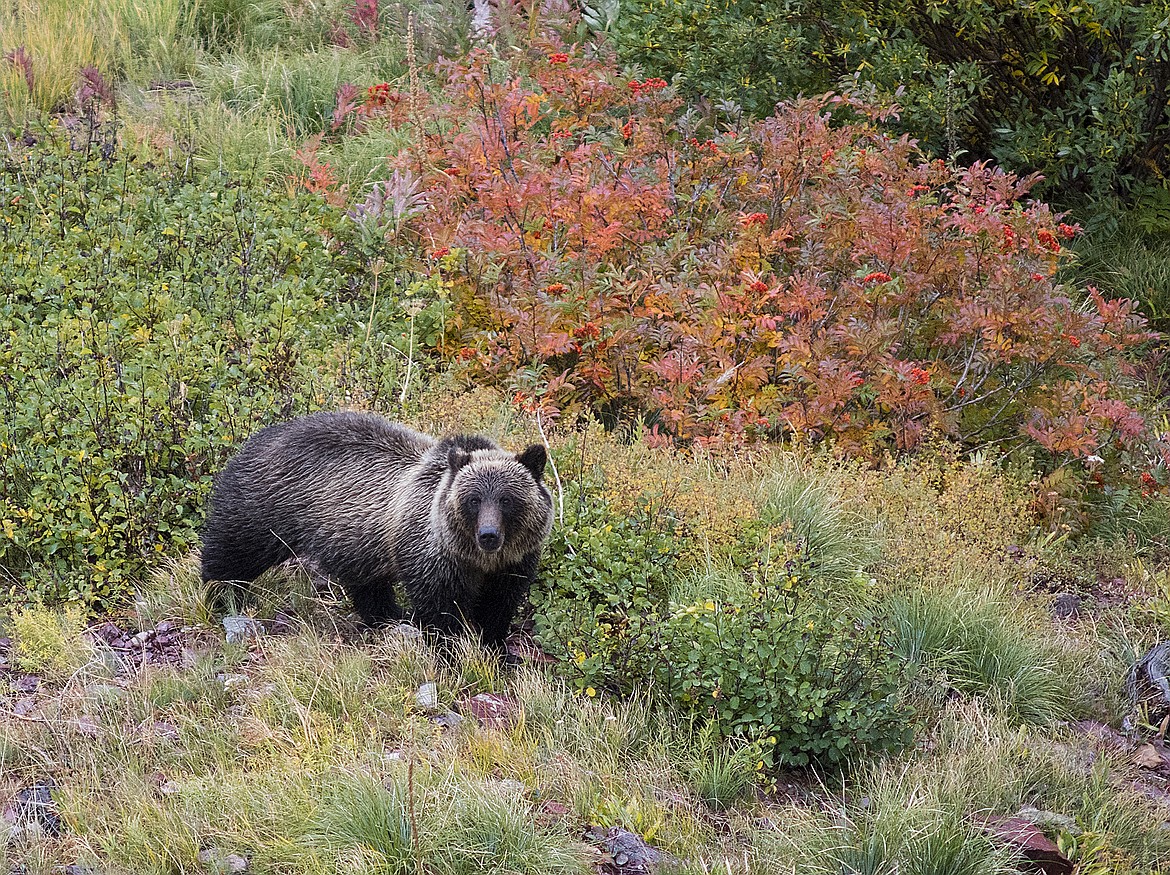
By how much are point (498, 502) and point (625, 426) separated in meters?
2.13

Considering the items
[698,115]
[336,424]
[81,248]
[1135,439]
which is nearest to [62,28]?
[81,248]

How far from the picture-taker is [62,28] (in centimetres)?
1162

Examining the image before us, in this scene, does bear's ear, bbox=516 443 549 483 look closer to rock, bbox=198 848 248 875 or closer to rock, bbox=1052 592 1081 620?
rock, bbox=198 848 248 875

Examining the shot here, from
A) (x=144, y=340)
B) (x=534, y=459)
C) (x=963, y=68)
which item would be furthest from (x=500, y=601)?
(x=963, y=68)

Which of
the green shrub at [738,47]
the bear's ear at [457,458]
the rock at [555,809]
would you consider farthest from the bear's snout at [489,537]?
the green shrub at [738,47]

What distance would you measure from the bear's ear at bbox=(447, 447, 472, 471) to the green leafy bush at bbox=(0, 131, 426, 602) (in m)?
1.67

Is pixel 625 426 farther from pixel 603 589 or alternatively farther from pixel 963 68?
pixel 963 68

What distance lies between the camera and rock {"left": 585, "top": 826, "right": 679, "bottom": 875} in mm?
4372

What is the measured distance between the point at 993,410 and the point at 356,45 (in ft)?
25.1

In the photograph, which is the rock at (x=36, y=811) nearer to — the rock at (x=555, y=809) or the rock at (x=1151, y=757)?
the rock at (x=555, y=809)

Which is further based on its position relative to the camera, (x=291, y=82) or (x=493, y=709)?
(x=291, y=82)

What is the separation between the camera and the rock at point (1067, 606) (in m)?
Result: 6.47

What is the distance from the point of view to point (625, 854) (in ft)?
14.5

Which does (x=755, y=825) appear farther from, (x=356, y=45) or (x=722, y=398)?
(x=356, y=45)
